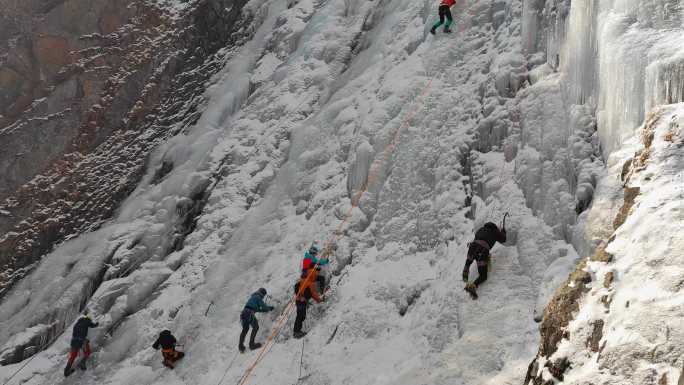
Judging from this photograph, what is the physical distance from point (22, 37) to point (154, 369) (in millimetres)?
9439

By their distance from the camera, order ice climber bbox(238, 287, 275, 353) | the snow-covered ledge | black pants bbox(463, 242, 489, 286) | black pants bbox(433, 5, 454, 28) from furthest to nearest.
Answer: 1. black pants bbox(433, 5, 454, 28)
2. ice climber bbox(238, 287, 275, 353)
3. black pants bbox(463, 242, 489, 286)
4. the snow-covered ledge

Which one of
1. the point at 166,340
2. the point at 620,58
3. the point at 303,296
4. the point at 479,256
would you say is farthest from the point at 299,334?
the point at 620,58

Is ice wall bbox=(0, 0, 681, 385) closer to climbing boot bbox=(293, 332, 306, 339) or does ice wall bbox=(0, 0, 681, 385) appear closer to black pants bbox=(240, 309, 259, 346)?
climbing boot bbox=(293, 332, 306, 339)

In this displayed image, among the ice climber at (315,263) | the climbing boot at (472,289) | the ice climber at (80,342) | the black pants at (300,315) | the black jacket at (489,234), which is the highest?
the black jacket at (489,234)

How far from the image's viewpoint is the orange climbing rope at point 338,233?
10.1 metres

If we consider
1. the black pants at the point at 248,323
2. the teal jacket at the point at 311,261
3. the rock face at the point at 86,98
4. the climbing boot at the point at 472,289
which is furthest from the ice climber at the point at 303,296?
the rock face at the point at 86,98

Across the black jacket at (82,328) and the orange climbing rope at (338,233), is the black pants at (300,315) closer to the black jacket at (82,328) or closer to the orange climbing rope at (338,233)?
the orange climbing rope at (338,233)

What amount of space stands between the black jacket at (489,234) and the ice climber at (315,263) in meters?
2.94

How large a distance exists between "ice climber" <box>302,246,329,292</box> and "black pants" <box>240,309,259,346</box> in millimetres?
1122

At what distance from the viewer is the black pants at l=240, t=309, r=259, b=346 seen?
1038cm

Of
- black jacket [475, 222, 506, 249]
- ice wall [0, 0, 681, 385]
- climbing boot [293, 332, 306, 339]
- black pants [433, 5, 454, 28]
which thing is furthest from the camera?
black pants [433, 5, 454, 28]

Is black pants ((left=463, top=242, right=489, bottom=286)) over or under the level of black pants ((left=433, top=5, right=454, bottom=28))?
under

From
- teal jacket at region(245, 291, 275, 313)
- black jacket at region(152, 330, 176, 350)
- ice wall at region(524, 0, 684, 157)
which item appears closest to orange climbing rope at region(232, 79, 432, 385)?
teal jacket at region(245, 291, 275, 313)

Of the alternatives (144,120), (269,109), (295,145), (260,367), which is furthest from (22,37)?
(260,367)
